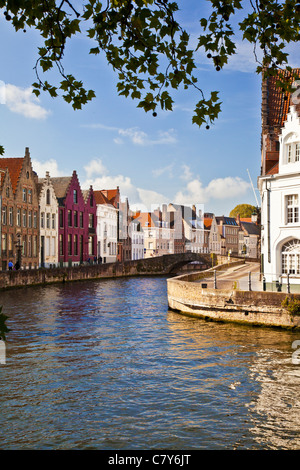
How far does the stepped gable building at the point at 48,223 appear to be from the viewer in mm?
62384

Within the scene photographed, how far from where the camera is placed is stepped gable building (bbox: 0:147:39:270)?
52.0 m

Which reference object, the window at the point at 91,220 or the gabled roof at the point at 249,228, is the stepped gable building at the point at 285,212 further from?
the gabled roof at the point at 249,228

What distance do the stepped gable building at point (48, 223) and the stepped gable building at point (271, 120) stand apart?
3601 centimetres

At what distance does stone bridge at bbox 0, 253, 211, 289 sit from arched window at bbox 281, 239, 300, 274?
80.5 ft

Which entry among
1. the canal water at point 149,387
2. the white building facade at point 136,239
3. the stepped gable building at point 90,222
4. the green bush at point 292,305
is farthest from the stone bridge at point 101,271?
the green bush at point 292,305

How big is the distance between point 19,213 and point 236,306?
37.2 metres

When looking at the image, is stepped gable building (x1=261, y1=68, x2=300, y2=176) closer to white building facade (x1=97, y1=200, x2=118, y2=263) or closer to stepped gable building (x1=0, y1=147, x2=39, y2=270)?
stepped gable building (x1=0, y1=147, x2=39, y2=270)

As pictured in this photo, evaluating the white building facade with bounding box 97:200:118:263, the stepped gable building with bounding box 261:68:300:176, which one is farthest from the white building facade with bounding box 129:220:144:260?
the stepped gable building with bounding box 261:68:300:176

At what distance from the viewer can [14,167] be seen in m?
56.7

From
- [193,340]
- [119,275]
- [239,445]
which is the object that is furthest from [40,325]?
[119,275]

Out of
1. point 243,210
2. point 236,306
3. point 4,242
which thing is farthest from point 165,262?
point 243,210

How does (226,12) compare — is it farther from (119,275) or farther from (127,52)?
(119,275)

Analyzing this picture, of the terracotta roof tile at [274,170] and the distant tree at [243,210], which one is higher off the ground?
the distant tree at [243,210]
